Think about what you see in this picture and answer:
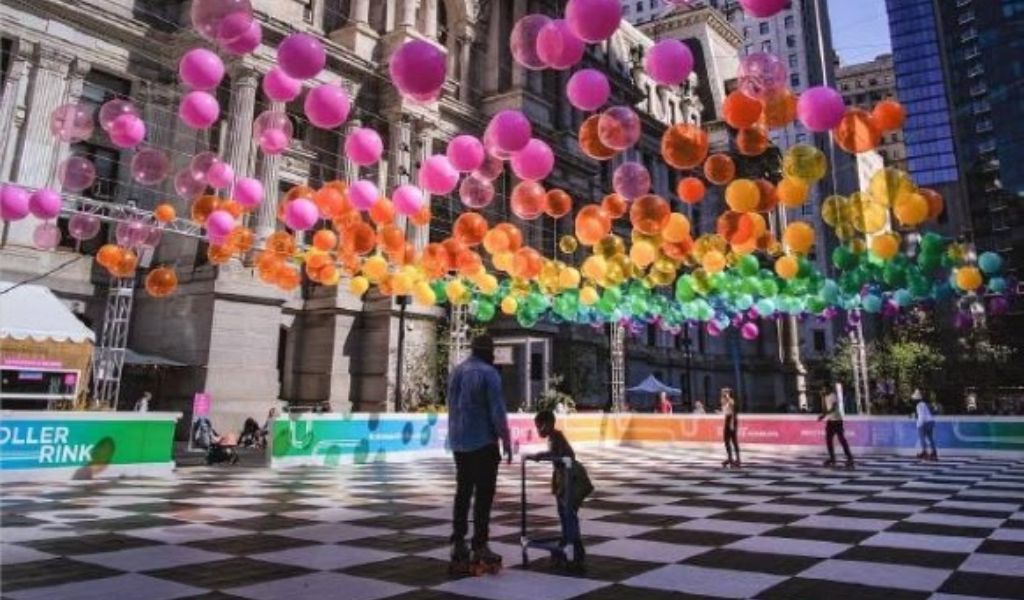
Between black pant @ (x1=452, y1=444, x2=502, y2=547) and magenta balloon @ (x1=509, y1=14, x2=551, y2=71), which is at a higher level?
magenta balloon @ (x1=509, y1=14, x2=551, y2=71)

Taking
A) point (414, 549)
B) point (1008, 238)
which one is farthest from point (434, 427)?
point (1008, 238)

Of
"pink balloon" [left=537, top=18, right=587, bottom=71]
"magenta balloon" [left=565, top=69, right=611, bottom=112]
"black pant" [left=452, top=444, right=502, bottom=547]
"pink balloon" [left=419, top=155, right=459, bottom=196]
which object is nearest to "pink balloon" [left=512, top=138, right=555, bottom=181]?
"pink balloon" [left=419, top=155, right=459, bottom=196]

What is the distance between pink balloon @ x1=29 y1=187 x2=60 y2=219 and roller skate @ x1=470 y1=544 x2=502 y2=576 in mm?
11038

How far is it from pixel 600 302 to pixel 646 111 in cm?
3662

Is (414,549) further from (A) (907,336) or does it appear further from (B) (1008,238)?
(B) (1008,238)

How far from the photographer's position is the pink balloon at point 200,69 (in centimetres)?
878

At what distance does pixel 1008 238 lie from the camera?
71.3 metres

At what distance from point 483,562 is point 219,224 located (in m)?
10.1

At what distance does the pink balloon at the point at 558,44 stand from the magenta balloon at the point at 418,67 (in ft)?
4.41

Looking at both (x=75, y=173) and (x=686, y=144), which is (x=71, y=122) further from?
(x=686, y=144)

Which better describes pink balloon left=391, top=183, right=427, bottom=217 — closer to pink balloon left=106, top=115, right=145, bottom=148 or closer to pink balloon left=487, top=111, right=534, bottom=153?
pink balloon left=487, top=111, right=534, bottom=153

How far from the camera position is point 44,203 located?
1164 cm

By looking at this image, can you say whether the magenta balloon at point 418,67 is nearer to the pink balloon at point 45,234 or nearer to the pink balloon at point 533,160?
the pink balloon at point 533,160

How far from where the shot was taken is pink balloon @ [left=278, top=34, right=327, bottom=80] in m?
8.00
